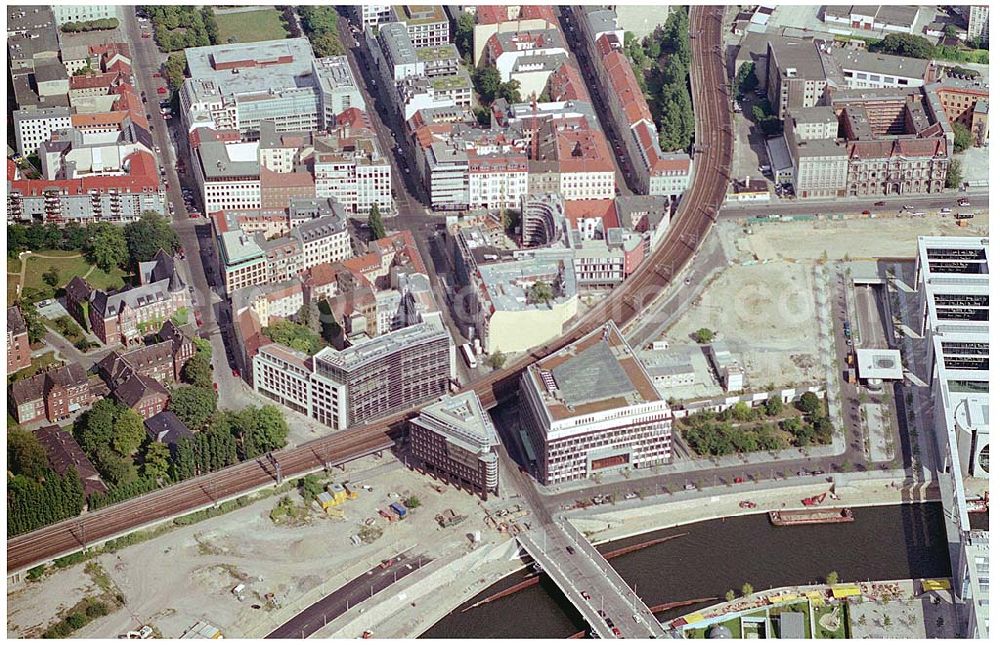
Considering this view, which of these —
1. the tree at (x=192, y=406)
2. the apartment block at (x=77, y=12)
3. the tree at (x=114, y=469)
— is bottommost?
the tree at (x=114, y=469)

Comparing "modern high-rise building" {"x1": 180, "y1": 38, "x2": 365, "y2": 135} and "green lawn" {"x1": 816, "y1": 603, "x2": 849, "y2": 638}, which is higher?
"modern high-rise building" {"x1": 180, "y1": 38, "x2": 365, "y2": 135}

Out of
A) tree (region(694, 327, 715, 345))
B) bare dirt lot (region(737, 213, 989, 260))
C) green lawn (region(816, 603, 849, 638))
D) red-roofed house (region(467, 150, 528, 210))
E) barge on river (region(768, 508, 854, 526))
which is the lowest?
green lawn (region(816, 603, 849, 638))

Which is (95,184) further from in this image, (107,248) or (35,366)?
(35,366)

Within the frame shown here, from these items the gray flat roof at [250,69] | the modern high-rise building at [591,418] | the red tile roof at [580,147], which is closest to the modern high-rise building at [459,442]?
the modern high-rise building at [591,418]

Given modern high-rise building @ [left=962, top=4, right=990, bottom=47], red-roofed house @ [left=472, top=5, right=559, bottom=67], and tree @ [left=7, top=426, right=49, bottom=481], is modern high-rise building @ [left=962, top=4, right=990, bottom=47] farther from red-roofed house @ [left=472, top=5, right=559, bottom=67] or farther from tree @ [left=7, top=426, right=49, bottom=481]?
tree @ [left=7, top=426, right=49, bottom=481]

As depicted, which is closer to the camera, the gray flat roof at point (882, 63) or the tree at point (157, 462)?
the tree at point (157, 462)

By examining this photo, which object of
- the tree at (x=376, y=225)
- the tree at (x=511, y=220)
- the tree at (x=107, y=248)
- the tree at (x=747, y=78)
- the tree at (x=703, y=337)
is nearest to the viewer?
the tree at (x=703, y=337)

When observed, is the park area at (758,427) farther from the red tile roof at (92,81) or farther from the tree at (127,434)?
the red tile roof at (92,81)

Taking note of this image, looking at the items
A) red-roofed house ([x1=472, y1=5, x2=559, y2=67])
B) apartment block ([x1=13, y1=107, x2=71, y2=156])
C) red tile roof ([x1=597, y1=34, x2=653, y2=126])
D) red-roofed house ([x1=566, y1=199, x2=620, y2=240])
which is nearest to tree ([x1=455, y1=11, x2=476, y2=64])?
red-roofed house ([x1=472, y1=5, x2=559, y2=67])
